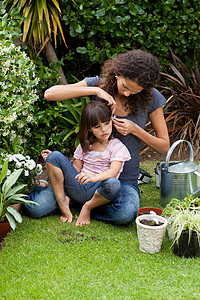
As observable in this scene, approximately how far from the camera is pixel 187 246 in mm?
2348

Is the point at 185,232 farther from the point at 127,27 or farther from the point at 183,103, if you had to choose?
the point at 127,27

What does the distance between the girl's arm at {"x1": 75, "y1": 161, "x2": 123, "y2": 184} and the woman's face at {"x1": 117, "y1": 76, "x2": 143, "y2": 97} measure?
1.85ft

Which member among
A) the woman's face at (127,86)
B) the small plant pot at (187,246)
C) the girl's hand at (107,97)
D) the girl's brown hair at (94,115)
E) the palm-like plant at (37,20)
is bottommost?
the small plant pot at (187,246)

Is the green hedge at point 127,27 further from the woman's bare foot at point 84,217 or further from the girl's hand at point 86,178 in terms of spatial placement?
the woman's bare foot at point 84,217

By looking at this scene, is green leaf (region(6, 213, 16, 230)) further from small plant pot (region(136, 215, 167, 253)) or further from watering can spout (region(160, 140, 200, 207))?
watering can spout (region(160, 140, 200, 207))

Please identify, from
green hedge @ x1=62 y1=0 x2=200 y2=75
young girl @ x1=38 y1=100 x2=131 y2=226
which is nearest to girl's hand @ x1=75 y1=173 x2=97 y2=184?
young girl @ x1=38 y1=100 x2=131 y2=226

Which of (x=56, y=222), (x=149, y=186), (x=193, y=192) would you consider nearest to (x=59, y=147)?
(x=149, y=186)

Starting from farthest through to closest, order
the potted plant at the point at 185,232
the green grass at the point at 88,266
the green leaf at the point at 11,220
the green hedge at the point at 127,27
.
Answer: the green hedge at the point at 127,27, the green leaf at the point at 11,220, the potted plant at the point at 185,232, the green grass at the point at 88,266

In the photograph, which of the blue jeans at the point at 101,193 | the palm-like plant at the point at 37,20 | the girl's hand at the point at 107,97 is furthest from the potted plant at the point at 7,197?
the palm-like plant at the point at 37,20

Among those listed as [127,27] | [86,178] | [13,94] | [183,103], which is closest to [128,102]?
[86,178]

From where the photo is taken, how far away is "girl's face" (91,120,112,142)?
Answer: 2.80m

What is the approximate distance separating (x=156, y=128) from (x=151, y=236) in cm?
111

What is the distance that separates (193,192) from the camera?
3.09 m

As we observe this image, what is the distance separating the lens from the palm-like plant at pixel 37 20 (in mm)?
3801
